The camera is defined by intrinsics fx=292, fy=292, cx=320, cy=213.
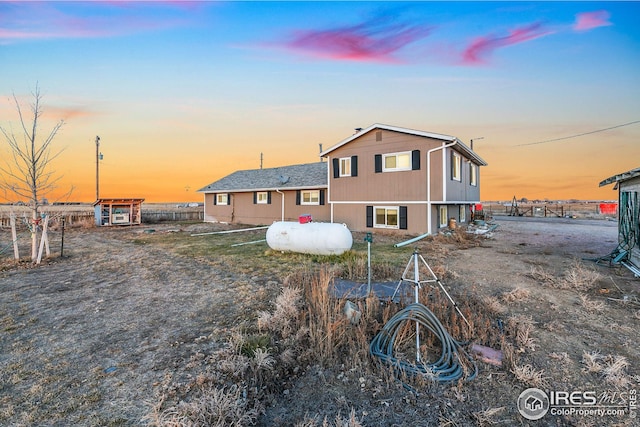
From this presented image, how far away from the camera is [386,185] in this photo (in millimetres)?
16391

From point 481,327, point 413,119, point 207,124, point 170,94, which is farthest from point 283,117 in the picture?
point 481,327

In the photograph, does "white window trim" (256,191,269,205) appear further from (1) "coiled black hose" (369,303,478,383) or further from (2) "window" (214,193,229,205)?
(1) "coiled black hose" (369,303,478,383)

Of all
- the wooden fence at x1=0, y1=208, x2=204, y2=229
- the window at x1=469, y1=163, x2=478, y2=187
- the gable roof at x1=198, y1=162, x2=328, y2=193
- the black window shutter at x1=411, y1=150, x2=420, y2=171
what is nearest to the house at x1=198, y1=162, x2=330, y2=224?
the gable roof at x1=198, y1=162, x2=328, y2=193

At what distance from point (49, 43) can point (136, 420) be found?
44.0 ft

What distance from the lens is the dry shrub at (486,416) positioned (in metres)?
2.79

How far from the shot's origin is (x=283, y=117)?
49.8 feet

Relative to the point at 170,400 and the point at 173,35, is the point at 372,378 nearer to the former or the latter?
the point at 170,400

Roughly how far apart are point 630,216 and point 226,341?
1275cm

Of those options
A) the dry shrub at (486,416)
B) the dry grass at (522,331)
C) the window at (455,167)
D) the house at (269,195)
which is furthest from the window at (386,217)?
the dry shrub at (486,416)

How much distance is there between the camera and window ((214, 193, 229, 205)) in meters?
26.2

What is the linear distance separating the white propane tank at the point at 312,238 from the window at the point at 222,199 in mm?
16333

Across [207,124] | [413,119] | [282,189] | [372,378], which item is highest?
[413,119]

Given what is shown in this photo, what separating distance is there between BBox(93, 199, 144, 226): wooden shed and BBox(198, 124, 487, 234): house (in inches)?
430

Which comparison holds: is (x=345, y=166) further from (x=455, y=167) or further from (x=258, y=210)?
(x=258, y=210)
